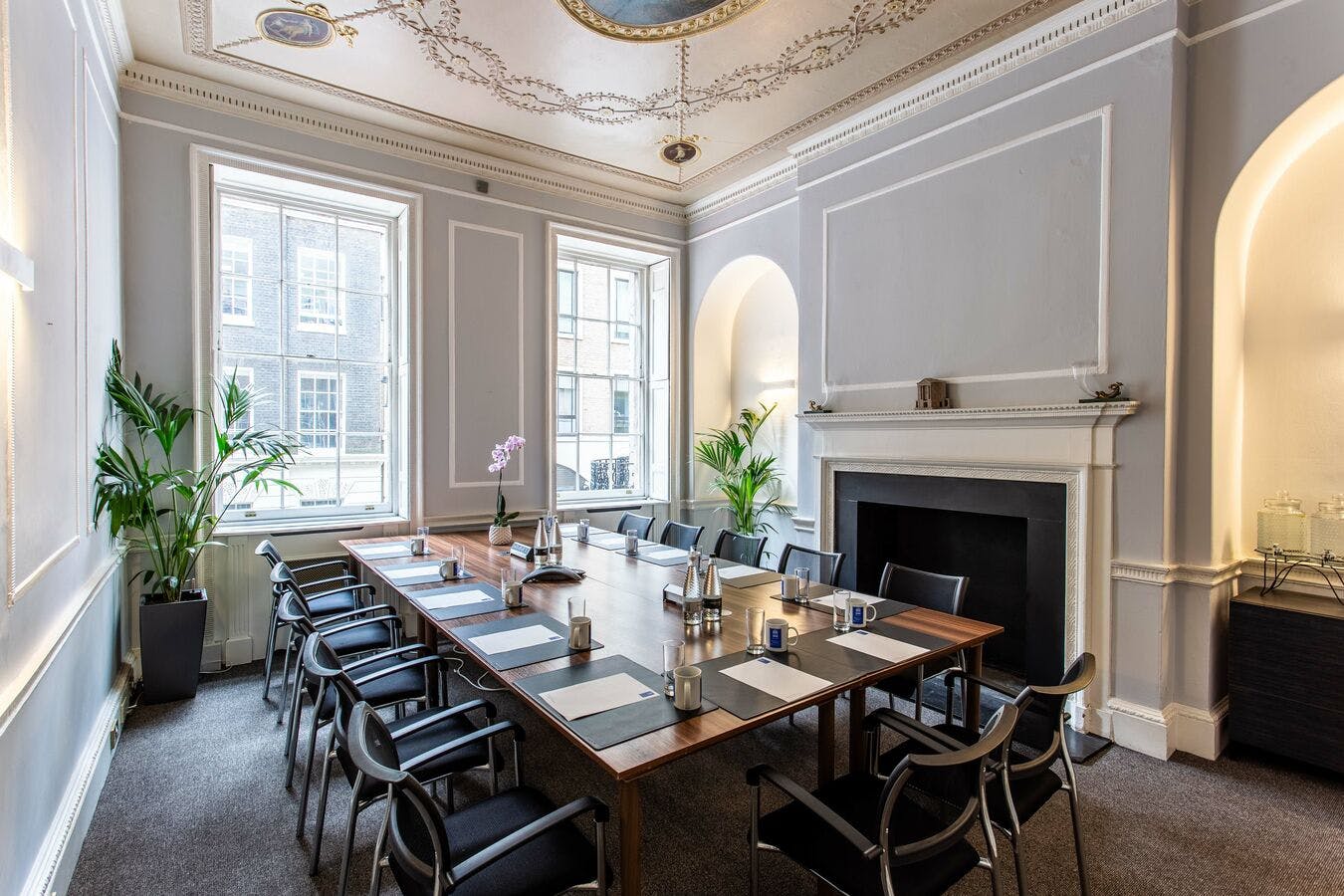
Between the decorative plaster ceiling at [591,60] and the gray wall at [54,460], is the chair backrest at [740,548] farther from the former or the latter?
the gray wall at [54,460]

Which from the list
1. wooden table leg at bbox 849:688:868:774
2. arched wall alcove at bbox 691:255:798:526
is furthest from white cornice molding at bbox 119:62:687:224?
wooden table leg at bbox 849:688:868:774

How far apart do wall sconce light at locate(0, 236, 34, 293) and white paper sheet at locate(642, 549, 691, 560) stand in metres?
2.60

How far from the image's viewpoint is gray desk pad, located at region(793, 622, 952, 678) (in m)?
1.90

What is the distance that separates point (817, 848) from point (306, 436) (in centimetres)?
409

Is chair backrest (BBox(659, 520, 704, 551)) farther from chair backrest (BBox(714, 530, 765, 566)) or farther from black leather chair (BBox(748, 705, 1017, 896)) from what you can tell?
black leather chair (BBox(748, 705, 1017, 896))

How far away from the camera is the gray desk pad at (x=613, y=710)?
148 centimetres

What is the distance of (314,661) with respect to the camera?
1.78m

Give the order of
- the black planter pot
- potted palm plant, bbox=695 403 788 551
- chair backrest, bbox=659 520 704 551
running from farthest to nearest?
potted palm plant, bbox=695 403 788 551, chair backrest, bbox=659 520 704 551, the black planter pot

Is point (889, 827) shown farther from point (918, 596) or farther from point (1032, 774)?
point (918, 596)

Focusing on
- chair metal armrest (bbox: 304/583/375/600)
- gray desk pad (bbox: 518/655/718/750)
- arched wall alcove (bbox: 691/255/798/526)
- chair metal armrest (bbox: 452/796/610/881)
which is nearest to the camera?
chair metal armrest (bbox: 452/796/610/881)

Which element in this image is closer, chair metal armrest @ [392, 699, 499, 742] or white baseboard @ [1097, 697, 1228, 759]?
chair metal armrest @ [392, 699, 499, 742]

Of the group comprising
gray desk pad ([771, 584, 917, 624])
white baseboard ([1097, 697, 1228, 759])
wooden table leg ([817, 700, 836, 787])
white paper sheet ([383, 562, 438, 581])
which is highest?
white paper sheet ([383, 562, 438, 581])

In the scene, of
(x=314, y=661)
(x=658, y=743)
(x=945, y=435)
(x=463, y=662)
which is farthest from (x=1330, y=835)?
(x=463, y=662)

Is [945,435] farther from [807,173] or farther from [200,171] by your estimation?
[200,171]
